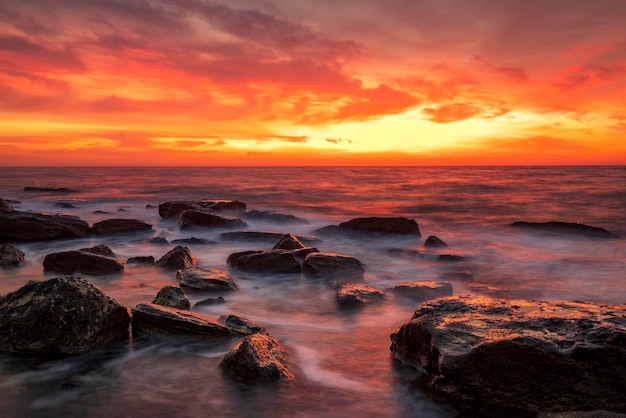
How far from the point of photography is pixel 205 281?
708cm

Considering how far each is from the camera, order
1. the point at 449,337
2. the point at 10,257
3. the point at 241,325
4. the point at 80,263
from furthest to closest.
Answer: the point at 10,257
the point at 80,263
the point at 241,325
the point at 449,337

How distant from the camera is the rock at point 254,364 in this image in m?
4.14

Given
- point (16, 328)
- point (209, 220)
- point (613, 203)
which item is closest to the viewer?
point (16, 328)

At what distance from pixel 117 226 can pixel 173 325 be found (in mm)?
8909

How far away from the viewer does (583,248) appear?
1234 cm

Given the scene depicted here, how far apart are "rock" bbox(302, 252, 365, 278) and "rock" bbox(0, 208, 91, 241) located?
7.04m

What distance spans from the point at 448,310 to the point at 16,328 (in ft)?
14.4

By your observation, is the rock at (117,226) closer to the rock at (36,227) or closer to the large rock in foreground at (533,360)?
the rock at (36,227)

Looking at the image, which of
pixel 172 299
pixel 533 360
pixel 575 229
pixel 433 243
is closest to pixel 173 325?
pixel 172 299

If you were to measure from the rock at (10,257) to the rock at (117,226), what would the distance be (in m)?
3.97

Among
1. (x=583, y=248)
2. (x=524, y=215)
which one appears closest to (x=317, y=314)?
(x=583, y=248)

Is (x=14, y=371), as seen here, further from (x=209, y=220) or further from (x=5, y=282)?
(x=209, y=220)

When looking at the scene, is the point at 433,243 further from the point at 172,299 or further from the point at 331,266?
the point at 172,299

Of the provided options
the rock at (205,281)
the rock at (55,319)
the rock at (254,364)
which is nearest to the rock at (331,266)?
the rock at (205,281)
